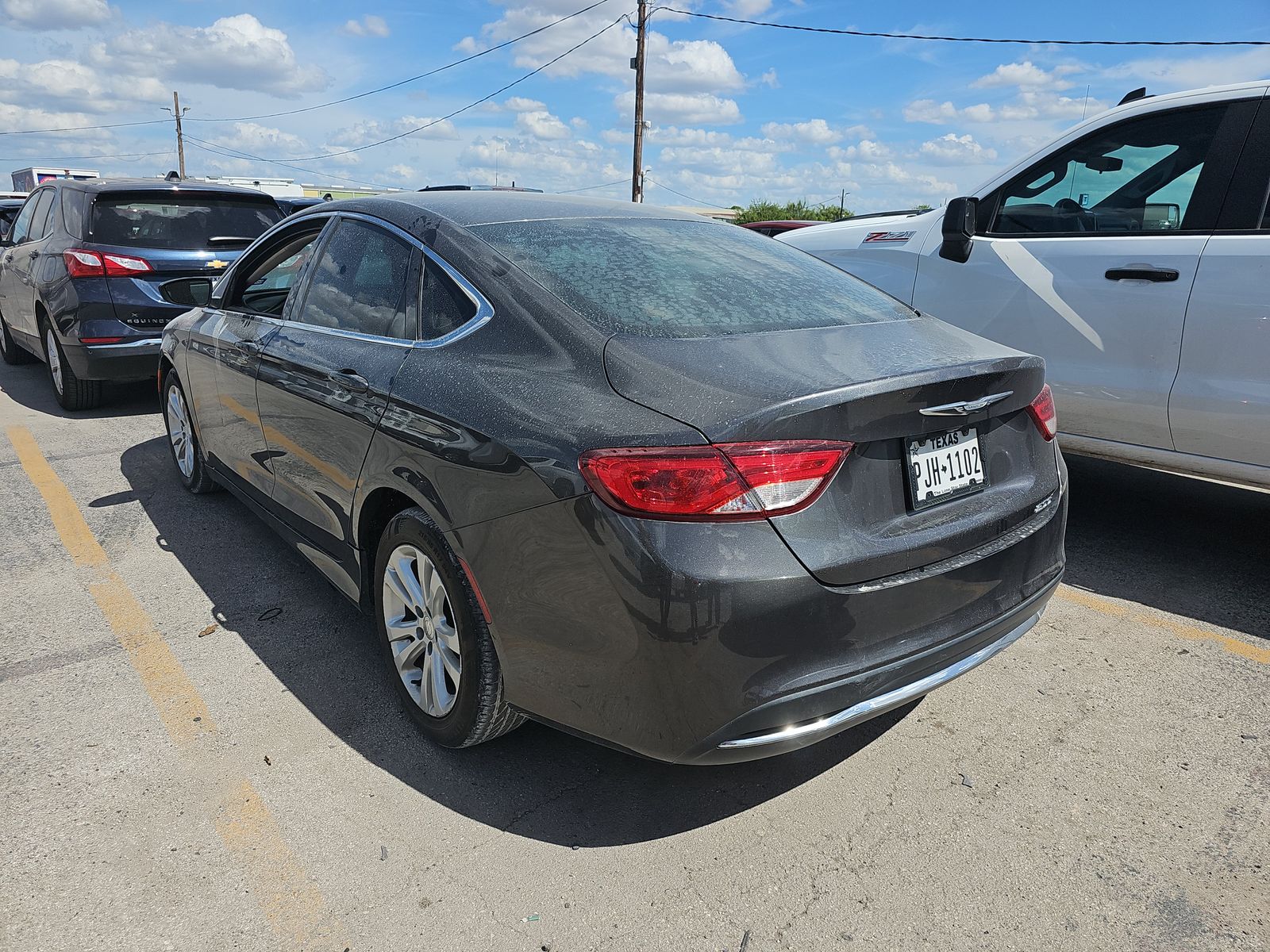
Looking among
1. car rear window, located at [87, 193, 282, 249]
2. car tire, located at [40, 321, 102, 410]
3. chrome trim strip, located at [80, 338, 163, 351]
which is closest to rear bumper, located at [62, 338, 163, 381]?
chrome trim strip, located at [80, 338, 163, 351]

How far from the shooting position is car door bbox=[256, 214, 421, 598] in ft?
9.37

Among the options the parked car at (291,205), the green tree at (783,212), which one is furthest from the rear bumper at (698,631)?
the green tree at (783,212)

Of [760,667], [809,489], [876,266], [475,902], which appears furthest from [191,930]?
[876,266]

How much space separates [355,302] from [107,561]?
6.70 feet

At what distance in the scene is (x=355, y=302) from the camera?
124 inches

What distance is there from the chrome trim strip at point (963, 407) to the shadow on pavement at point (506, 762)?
112cm

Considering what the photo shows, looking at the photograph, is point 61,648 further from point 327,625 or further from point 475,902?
point 475,902

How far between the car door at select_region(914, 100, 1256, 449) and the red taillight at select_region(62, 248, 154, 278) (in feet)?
18.8

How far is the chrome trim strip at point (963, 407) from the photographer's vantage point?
2189mm

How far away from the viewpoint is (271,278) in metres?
4.34

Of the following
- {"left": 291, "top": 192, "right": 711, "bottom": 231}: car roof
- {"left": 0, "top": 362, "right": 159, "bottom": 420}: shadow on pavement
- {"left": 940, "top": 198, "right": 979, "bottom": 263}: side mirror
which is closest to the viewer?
{"left": 291, "top": 192, "right": 711, "bottom": 231}: car roof

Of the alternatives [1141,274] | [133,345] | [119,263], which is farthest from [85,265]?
[1141,274]

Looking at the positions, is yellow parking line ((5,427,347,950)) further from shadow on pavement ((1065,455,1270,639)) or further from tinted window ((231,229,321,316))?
shadow on pavement ((1065,455,1270,639))

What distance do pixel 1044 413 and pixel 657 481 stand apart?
4.44 ft
